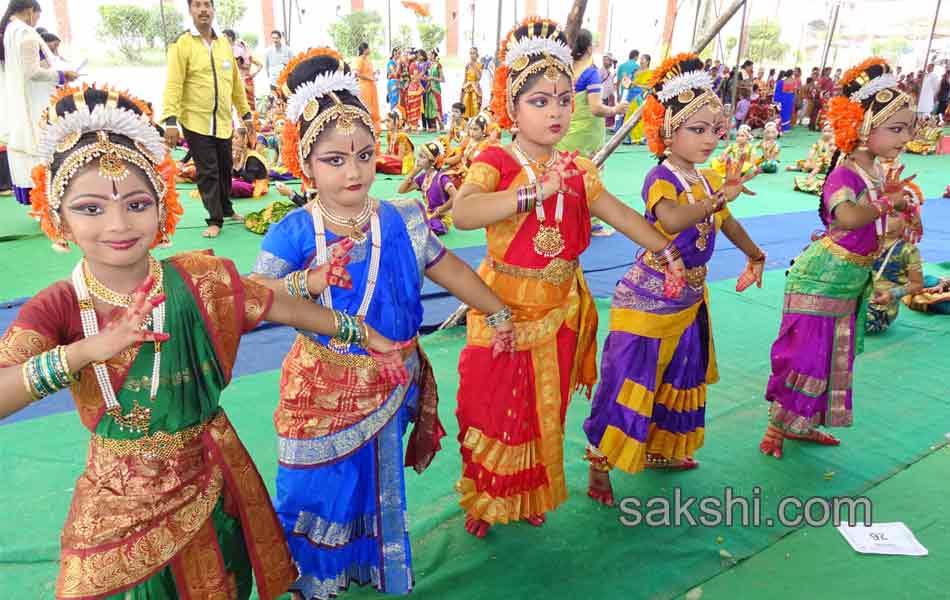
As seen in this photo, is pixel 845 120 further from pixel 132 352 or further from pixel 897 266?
pixel 132 352

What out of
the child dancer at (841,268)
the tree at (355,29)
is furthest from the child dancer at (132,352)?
the tree at (355,29)

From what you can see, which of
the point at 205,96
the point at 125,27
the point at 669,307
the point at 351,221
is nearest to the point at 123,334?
the point at 351,221

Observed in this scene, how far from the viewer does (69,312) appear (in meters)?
1.37

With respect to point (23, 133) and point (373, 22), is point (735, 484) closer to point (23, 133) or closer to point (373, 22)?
point (23, 133)

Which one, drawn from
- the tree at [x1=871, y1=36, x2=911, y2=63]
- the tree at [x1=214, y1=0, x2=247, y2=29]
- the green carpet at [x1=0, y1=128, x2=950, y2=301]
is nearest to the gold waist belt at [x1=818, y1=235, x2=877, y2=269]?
the green carpet at [x1=0, y1=128, x2=950, y2=301]

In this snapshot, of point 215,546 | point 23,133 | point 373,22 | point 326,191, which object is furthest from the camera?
point 373,22

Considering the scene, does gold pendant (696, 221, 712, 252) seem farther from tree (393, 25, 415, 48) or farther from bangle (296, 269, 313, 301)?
tree (393, 25, 415, 48)

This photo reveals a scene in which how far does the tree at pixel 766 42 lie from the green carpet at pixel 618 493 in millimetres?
23913

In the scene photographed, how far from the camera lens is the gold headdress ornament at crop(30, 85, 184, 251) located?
134 cm

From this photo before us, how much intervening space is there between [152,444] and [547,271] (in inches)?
51.7

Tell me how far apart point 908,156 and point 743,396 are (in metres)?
11.3

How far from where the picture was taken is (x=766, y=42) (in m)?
24.9

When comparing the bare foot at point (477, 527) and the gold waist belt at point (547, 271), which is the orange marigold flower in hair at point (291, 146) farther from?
the bare foot at point (477, 527)

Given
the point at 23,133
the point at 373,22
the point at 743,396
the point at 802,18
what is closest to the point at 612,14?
the point at 373,22
